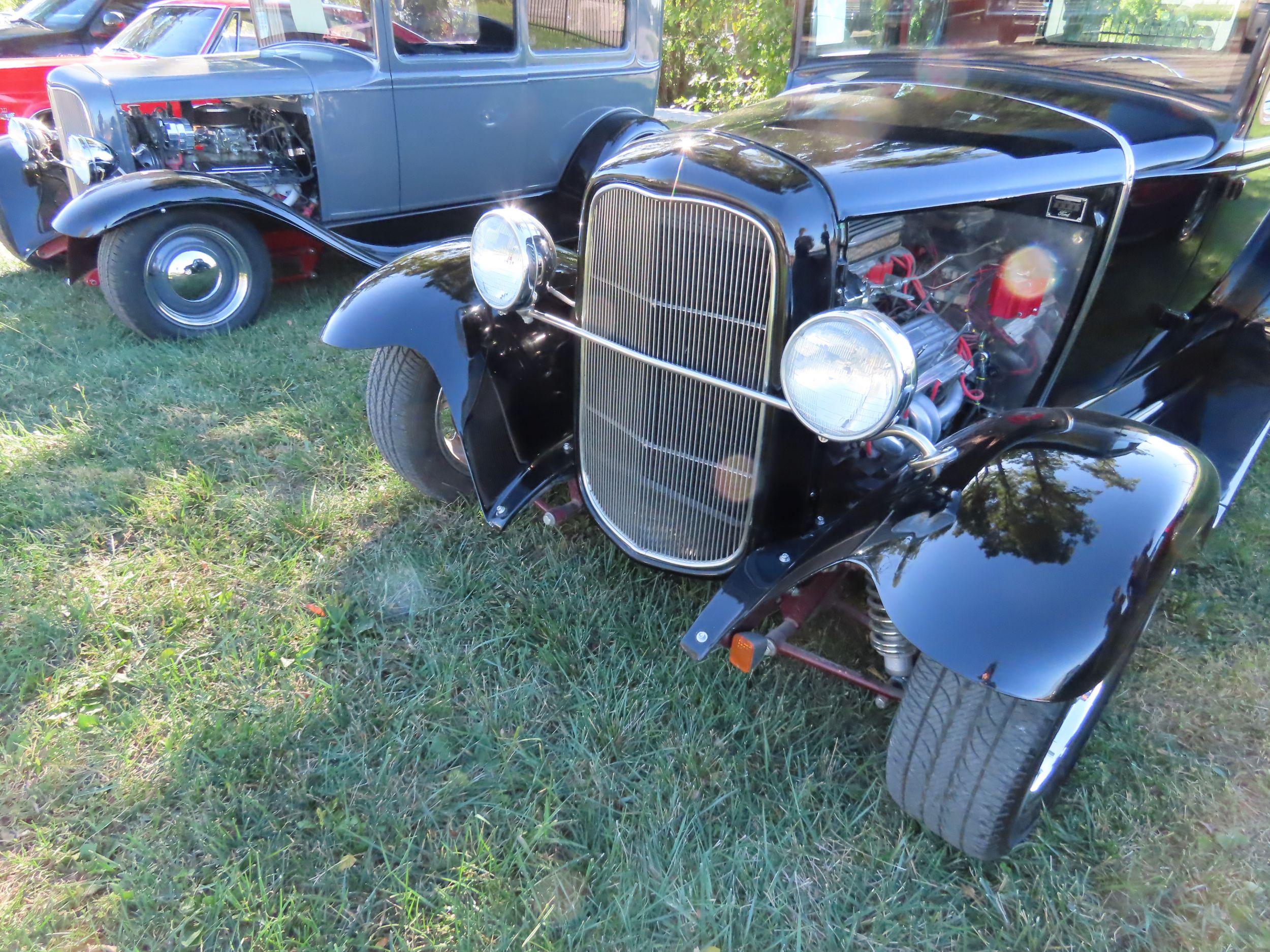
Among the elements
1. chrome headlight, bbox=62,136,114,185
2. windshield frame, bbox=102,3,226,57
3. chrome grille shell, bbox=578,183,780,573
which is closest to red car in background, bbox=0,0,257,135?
windshield frame, bbox=102,3,226,57

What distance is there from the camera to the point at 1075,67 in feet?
8.20

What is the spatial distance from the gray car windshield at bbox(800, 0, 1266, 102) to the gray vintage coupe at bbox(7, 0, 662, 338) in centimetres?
260

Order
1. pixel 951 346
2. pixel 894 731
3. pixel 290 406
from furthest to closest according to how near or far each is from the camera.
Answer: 1. pixel 290 406
2. pixel 951 346
3. pixel 894 731

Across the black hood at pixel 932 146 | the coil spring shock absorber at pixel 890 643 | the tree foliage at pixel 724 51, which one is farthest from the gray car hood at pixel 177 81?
the tree foliage at pixel 724 51

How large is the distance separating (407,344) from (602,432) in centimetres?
64

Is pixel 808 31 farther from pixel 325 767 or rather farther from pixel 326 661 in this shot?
pixel 325 767

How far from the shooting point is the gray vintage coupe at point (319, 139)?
407 cm

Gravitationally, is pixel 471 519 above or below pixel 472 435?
below

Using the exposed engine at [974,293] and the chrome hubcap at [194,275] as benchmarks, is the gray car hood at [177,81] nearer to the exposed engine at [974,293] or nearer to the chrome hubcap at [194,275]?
the chrome hubcap at [194,275]

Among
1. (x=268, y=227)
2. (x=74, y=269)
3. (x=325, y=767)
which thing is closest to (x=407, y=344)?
(x=325, y=767)

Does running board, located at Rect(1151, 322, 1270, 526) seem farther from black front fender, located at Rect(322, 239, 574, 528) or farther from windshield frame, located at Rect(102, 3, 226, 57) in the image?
windshield frame, located at Rect(102, 3, 226, 57)

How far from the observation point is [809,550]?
1.88 meters

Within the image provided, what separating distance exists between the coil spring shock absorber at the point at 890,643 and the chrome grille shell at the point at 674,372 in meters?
0.37

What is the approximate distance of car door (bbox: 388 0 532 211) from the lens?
4.59 meters
